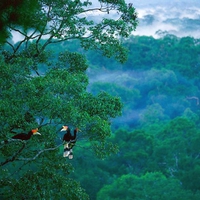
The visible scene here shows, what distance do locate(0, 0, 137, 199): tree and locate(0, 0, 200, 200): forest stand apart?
0.05ft

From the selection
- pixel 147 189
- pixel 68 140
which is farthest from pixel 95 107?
pixel 147 189

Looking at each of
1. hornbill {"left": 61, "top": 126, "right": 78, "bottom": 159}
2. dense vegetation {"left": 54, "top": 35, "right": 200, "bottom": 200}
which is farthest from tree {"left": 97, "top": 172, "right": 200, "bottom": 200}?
hornbill {"left": 61, "top": 126, "right": 78, "bottom": 159}

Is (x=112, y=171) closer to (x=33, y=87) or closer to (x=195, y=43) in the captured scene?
Result: (x=33, y=87)

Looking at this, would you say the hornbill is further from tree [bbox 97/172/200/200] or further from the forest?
tree [bbox 97/172/200/200]

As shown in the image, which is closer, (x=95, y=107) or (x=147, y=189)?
(x=95, y=107)

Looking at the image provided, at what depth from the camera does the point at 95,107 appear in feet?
23.1

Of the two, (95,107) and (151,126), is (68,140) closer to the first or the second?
Result: (95,107)

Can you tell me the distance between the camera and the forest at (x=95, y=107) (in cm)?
656

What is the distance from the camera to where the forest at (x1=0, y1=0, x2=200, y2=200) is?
6559mm

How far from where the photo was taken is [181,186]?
1752cm

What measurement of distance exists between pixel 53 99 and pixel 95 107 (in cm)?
80

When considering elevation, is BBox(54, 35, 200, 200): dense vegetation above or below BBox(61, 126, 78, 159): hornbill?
above

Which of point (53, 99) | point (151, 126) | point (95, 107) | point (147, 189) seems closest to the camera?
point (53, 99)

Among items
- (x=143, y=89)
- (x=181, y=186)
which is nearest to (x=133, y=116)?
(x=143, y=89)
